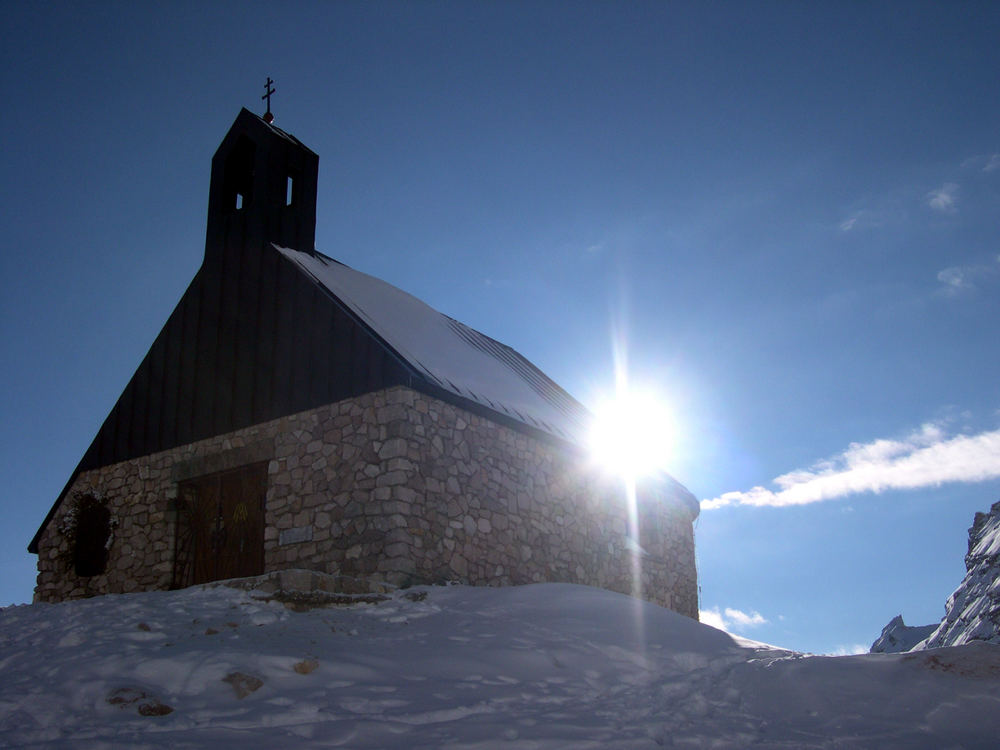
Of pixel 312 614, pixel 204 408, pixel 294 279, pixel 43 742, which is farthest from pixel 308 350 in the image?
pixel 43 742

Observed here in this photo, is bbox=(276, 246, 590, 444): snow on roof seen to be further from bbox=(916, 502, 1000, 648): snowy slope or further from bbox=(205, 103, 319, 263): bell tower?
bbox=(916, 502, 1000, 648): snowy slope

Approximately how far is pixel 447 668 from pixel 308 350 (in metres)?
6.83

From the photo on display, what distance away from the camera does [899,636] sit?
71.6m

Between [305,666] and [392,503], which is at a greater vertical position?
[392,503]

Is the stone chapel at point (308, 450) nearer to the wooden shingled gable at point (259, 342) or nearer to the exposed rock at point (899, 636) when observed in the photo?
the wooden shingled gable at point (259, 342)

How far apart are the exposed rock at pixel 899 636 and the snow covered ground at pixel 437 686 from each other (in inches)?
2691

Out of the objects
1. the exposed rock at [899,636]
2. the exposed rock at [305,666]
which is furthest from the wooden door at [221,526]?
the exposed rock at [899,636]

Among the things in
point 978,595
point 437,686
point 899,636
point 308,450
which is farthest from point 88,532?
point 899,636

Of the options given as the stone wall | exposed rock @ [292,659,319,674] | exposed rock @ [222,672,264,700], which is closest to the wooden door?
the stone wall

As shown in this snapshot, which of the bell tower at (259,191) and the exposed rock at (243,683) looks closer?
the exposed rock at (243,683)

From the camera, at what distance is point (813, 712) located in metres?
6.02

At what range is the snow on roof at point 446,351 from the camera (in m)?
12.8

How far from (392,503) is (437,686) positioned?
469cm

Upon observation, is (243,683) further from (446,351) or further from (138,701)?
(446,351)
